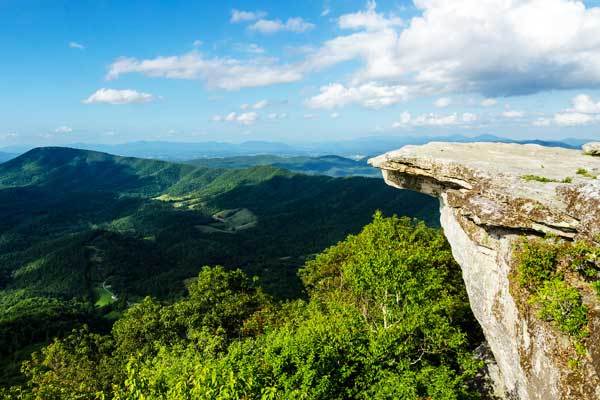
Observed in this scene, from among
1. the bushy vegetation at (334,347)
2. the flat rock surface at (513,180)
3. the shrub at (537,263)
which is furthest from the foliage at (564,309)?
the bushy vegetation at (334,347)

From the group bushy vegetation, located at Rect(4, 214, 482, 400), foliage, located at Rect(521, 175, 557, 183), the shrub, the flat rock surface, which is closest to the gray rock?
the flat rock surface

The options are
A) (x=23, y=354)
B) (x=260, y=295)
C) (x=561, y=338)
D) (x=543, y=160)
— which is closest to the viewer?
(x=561, y=338)

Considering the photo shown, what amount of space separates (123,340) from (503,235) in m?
42.5

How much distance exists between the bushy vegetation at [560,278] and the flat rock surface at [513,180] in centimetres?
78

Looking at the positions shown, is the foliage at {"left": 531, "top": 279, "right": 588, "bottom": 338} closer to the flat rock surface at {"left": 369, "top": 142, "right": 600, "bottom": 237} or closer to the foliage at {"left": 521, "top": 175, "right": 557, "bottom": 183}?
the flat rock surface at {"left": 369, "top": 142, "right": 600, "bottom": 237}

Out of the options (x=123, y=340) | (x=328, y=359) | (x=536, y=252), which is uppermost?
(x=536, y=252)

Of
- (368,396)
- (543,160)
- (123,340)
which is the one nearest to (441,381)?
(368,396)

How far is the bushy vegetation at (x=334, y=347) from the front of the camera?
19422mm

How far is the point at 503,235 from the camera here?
61.4 ft

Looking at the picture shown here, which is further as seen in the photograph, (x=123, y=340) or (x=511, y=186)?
(x=123, y=340)

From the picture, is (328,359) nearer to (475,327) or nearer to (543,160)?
(543,160)

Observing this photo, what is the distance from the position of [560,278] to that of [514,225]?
9.43ft

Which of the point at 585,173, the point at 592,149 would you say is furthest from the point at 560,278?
the point at 592,149

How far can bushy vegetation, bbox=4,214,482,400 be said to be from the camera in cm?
1942
